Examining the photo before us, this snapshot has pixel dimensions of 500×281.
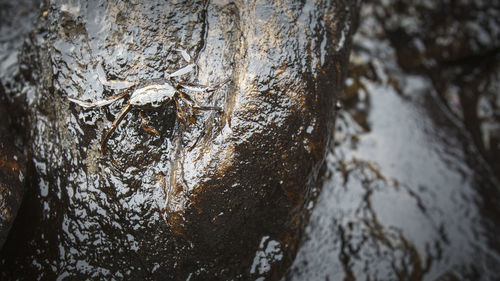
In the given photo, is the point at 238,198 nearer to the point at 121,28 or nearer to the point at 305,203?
the point at 305,203

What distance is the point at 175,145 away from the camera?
184 centimetres

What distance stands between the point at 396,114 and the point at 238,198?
6.79 feet

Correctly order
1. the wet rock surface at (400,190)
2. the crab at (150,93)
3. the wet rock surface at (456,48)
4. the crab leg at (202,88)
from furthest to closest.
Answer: the wet rock surface at (456,48)
the wet rock surface at (400,190)
the crab leg at (202,88)
the crab at (150,93)

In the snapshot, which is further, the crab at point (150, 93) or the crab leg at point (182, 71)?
the crab leg at point (182, 71)

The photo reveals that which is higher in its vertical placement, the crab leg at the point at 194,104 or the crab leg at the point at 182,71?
the crab leg at the point at 182,71

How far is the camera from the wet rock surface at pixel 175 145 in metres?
1.79

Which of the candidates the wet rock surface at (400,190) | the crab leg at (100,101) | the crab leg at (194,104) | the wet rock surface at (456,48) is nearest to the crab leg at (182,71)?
the crab leg at (194,104)

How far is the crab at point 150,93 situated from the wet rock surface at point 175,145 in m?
0.04

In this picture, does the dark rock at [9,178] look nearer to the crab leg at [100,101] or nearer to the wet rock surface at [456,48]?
the crab leg at [100,101]

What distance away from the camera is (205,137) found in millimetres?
1815

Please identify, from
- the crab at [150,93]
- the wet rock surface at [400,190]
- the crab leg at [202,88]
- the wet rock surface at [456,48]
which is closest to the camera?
the crab at [150,93]

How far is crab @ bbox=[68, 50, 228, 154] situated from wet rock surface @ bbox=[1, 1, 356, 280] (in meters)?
0.04

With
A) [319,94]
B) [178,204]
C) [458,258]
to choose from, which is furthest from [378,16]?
[178,204]

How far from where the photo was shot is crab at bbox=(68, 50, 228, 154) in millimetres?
1750
